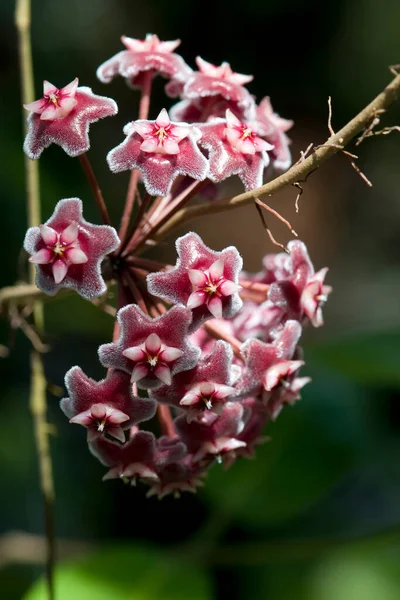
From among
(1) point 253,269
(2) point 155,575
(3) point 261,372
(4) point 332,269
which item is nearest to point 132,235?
(3) point 261,372

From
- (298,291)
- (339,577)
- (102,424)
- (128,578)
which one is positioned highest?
(298,291)

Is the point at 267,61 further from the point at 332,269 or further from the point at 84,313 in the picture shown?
the point at 84,313

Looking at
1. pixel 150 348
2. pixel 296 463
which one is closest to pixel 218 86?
pixel 150 348

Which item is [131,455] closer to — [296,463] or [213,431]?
[213,431]

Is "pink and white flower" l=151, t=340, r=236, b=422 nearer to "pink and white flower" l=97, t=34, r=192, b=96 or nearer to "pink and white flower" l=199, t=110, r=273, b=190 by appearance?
"pink and white flower" l=199, t=110, r=273, b=190

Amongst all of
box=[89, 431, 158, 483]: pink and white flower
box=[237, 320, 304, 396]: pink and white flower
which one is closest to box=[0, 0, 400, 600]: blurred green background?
box=[89, 431, 158, 483]: pink and white flower

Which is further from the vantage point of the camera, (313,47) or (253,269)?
(313,47)
